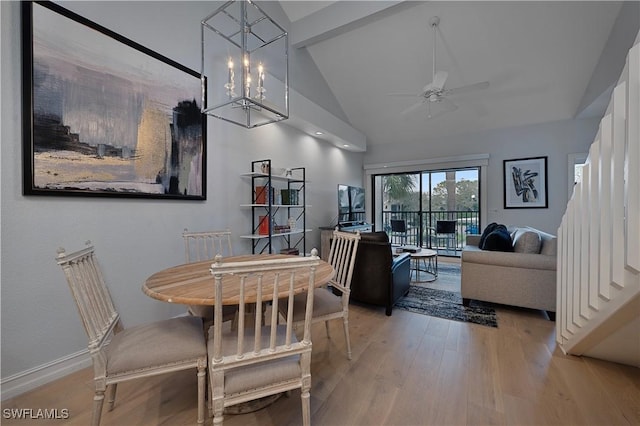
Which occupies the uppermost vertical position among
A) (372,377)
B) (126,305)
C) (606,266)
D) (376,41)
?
(376,41)

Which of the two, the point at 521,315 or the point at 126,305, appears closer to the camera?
the point at 126,305

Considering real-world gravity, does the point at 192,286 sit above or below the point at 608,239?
below

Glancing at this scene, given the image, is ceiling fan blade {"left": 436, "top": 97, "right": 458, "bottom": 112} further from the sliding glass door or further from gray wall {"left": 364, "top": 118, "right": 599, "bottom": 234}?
the sliding glass door

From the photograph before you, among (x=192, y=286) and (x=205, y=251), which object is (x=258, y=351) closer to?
(x=192, y=286)

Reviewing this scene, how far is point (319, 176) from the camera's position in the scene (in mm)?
5148

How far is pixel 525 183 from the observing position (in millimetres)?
5051

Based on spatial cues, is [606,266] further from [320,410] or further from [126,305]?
[126,305]

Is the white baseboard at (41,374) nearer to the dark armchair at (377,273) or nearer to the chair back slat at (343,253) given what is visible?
the chair back slat at (343,253)

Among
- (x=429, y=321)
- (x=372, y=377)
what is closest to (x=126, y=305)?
(x=372, y=377)

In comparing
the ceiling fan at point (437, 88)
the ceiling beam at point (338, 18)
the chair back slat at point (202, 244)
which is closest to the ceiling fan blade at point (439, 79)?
the ceiling fan at point (437, 88)

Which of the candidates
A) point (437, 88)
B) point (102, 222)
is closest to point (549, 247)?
point (437, 88)

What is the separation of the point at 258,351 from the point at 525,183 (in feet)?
19.2

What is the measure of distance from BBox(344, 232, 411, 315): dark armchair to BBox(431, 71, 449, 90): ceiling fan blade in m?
2.00

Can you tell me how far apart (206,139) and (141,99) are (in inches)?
27.0
